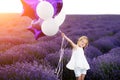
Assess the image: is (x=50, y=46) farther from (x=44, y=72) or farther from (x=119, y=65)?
(x=44, y=72)

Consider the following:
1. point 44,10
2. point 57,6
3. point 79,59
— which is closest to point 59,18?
point 57,6

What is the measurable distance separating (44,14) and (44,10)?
0.18 feet

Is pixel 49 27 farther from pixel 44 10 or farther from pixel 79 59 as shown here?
pixel 79 59

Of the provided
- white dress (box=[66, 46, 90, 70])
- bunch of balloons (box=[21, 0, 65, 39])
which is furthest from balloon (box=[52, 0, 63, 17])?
white dress (box=[66, 46, 90, 70])

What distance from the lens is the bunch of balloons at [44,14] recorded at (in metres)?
5.93

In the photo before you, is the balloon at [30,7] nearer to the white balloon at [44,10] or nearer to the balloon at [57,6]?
the white balloon at [44,10]

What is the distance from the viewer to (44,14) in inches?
233

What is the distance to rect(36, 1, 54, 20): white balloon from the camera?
5.91 m

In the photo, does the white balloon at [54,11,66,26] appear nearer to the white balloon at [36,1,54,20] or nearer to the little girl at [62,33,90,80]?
the white balloon at [36,1,54,20]

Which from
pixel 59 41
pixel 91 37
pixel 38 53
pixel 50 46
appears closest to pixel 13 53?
pixel 38 53

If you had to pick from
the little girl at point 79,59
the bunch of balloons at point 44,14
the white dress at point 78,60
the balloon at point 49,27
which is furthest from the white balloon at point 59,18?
the white dress at point 78,60

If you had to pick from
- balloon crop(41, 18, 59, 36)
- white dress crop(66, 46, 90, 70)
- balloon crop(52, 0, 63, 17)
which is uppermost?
balloon crop(52, 0, 63, 17)

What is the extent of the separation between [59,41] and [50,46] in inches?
58.9

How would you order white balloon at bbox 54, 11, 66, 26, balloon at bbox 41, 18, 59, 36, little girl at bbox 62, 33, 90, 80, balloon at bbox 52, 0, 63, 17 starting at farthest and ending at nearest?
little girl at bbox 62, 33, 90, 80 < white balloon at bbox 54, 11, 66, 26 < balloon at bbox 52, 0, 63, 17 < balloon at bbox 41, 18, 59, 36
